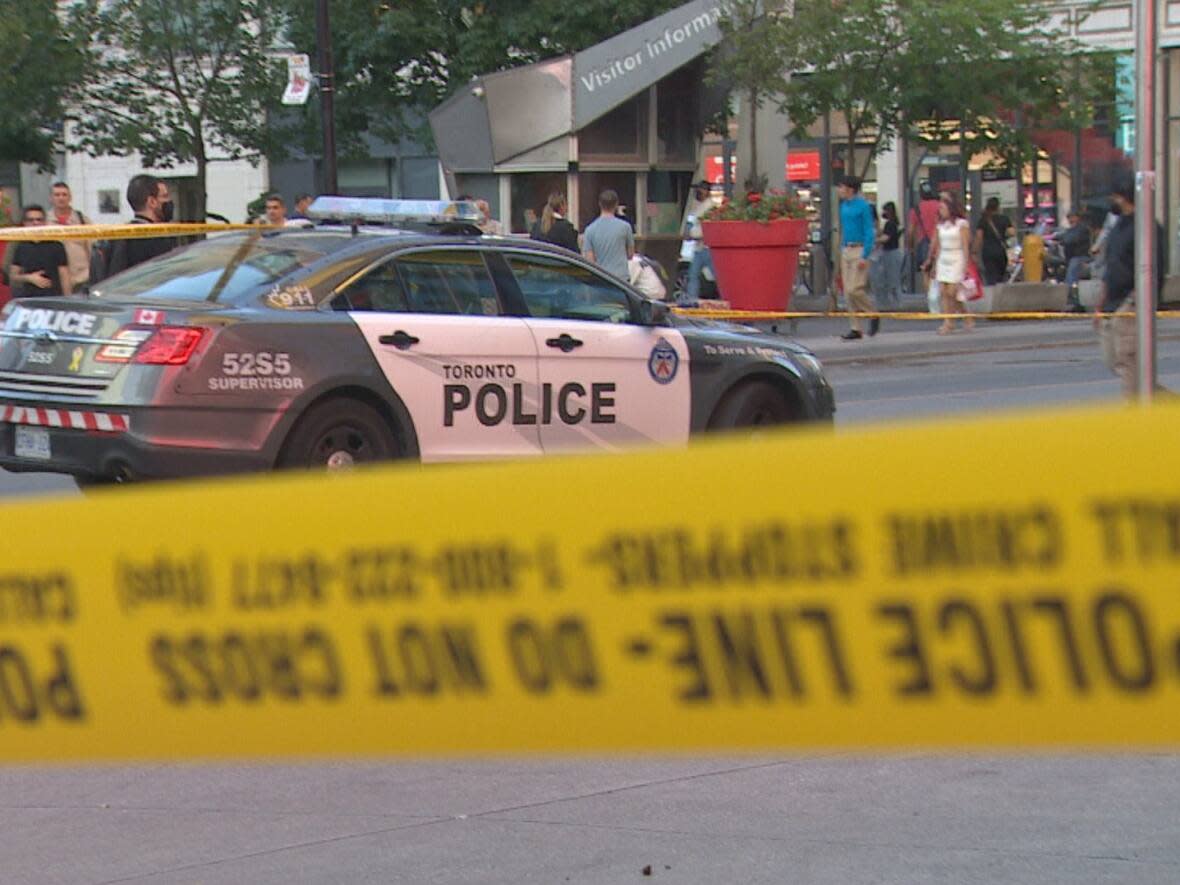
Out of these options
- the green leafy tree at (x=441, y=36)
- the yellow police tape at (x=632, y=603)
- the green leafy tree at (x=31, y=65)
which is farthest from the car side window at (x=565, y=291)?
the green leafy tree at (x=31, y=65)

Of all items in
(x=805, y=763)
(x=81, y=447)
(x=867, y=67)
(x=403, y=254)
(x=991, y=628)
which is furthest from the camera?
(x=867, y=67)

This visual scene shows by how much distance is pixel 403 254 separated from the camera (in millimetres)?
10391

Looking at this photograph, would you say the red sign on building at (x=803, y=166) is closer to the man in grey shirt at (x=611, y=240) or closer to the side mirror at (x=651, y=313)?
the man in grey shirt at (x=611, y=240)

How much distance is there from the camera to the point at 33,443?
9.74 m

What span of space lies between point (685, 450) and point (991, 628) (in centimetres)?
41

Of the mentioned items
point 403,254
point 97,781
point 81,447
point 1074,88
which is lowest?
point 97,781

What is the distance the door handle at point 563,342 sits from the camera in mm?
10663

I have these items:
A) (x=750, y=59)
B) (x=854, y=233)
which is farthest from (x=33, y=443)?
(x=750, y=59)

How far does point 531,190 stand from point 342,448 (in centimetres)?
1563

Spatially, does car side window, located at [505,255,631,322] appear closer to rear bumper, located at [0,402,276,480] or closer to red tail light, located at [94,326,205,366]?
rear bumper, located at [0,402,276,480]

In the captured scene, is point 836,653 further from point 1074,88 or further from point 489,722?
point 1074,88

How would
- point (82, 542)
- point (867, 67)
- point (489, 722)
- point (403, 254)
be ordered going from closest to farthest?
point (489, 722) < point (82, 542) < point (403, 254) < point (867, 67)

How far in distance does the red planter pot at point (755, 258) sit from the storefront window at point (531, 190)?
1.94 metres

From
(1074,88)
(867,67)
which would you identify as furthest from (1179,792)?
(1074,88)
